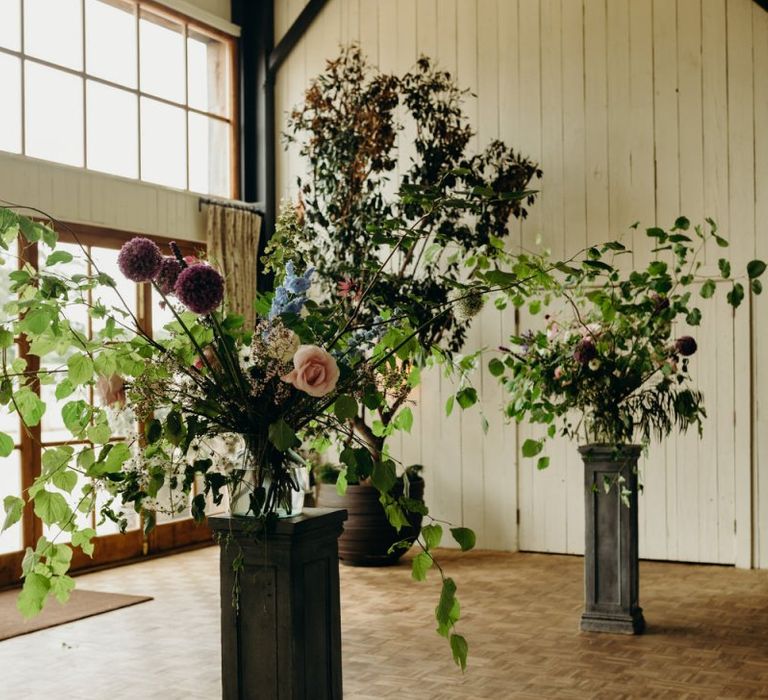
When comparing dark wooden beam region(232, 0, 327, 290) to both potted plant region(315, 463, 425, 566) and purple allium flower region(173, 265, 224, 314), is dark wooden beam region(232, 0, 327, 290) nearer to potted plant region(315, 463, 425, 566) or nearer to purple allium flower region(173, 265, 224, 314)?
potted plant region(315, 463, 425, 566)

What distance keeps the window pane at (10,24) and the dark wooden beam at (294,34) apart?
2.54 meters

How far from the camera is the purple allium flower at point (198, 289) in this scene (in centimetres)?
182

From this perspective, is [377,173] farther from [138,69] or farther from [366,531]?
[366,531]

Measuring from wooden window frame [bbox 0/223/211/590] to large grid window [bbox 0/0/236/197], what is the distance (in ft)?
1.71

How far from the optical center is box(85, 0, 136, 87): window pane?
24.0 feet

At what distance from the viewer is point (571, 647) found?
4.77 meters

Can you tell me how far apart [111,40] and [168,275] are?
6.16 meters

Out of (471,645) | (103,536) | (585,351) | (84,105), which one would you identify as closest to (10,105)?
(84,105)

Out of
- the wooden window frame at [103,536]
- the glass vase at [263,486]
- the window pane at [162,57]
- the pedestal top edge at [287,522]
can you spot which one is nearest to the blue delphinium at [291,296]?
the glass vase at [263,486]

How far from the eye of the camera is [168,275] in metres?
1.92

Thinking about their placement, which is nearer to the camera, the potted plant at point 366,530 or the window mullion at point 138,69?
the potted plant at point 366,530

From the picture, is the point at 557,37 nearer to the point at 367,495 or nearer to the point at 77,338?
the point at 367,495

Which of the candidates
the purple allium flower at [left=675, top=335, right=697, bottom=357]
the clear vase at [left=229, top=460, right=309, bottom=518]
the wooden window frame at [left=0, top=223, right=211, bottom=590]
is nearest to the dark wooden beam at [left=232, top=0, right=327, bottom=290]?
the wooden window frame at [left=0, top=223, right=211, bottom=590]

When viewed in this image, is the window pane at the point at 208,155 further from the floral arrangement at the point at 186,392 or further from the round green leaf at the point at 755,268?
the floral arrangement at the point at 186,392
